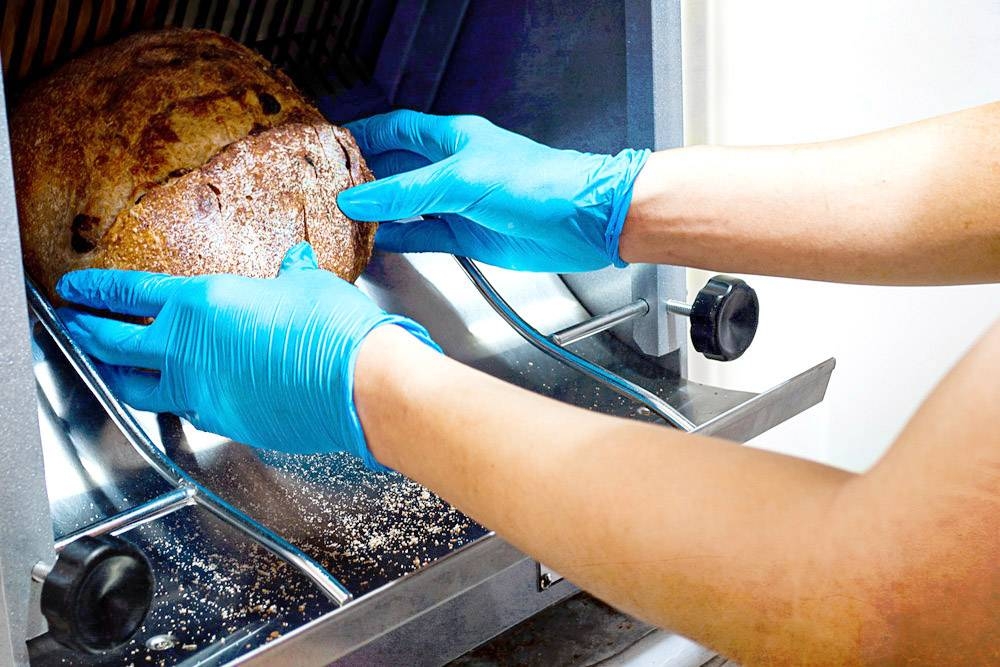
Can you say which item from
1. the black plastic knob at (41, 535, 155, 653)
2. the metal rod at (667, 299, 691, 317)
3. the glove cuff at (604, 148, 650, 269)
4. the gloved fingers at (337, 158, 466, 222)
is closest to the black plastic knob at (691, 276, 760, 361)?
the metal rod at (667, 299, 691, 317)

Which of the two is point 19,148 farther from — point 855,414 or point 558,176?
point 855,414

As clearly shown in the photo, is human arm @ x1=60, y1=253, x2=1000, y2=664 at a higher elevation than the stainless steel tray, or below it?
higher

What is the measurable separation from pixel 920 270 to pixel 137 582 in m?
0.85

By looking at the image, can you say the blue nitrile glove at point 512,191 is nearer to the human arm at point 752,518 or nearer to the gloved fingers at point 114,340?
the gloved fingers at point 114,340

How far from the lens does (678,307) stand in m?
1.27

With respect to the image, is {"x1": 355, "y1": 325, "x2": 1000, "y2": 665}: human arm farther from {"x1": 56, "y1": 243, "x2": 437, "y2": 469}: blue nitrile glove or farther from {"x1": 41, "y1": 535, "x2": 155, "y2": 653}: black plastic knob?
{"x1": 41, "y1": 535, "x2": 155, "y2": 653}: black plastic knob

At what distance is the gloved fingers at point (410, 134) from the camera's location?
1248mm

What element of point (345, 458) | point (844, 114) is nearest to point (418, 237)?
point (345, 458)

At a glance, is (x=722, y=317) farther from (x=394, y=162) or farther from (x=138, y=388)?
(x=138, y=388)

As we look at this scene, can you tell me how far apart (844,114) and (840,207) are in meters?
0.46

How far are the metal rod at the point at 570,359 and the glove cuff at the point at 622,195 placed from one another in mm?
139

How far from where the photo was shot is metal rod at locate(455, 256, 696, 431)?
115 cm

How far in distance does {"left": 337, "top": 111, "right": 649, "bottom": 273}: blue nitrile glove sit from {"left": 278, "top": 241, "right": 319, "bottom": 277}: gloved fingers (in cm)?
11

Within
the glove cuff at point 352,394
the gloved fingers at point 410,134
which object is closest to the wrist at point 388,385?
the glove cuff at point 352,394
